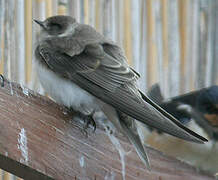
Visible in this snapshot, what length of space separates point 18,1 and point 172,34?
1.20 metres

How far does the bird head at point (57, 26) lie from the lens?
83.9 inches

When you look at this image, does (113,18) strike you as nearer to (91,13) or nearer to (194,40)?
(91,13)

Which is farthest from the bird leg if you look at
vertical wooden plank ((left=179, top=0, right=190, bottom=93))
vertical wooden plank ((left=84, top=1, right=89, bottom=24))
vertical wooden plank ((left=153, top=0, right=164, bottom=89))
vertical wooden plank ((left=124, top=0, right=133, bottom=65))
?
vertical wooden plank ((left=179, top=0, right=190, bottom=93))

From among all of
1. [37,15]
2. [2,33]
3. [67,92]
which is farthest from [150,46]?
[67,92]

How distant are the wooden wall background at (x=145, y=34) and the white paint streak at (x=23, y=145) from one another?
83cm

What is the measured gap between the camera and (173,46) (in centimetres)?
338

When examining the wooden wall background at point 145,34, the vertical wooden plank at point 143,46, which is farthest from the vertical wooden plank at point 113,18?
the vertical wooden plank at point 143,46

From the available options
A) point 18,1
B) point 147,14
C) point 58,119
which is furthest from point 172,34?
point 58,119

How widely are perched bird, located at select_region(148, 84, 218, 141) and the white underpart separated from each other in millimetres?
1297

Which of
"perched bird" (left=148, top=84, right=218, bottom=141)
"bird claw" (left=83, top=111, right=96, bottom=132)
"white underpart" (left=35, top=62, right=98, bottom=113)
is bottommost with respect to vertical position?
"perched bird" (left=148, top=84, right=218, bottom=141)

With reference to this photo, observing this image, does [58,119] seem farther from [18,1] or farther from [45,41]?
[18,1]

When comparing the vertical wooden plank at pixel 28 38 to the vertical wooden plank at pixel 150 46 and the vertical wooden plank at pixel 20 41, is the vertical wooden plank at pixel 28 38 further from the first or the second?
the vertical wooden plank at pixel 150 46

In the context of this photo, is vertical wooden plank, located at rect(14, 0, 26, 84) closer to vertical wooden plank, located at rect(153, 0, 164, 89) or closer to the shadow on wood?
the shadow on wood

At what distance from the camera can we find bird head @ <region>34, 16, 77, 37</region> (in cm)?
213
